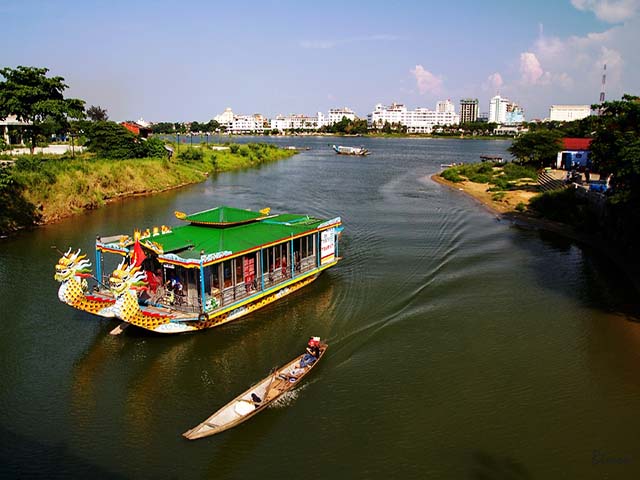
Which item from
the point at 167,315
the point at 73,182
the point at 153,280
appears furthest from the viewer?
the point at 73,182

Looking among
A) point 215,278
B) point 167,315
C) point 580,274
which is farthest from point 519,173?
point 167,315

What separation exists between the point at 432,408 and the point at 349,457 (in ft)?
9.99

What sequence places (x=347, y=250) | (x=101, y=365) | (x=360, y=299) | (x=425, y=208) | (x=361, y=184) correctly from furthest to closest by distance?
(x=361, y=184) → (x=425, y=208) → (x=347, y=250) → (x=360, y=299) → (x=101, y=365)

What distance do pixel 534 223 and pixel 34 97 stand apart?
41.1 meters

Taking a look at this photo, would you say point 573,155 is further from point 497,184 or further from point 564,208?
point 564,208

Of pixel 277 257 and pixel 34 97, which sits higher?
pixel 34 97

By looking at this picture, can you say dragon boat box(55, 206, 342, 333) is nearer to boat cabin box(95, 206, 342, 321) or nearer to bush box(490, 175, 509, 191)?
boat cabin box(95, 206, 342, 321)

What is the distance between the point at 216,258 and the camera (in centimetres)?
1709

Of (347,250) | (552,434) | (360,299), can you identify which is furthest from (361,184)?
(552,434)

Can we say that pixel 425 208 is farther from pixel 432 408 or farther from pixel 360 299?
pixel 432 408

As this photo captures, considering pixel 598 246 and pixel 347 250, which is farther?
pixel 598 246

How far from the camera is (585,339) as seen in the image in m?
18.4

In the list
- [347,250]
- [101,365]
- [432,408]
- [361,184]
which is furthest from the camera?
[361,184]

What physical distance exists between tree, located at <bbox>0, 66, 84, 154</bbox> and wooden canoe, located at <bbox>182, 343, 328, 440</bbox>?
127ft
